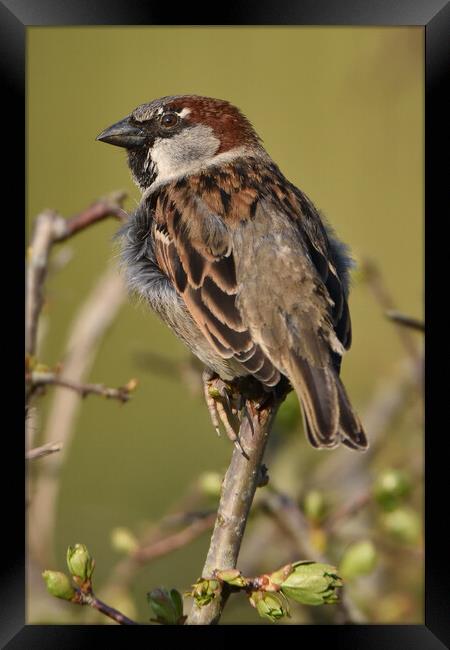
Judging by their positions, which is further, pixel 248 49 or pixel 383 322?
pixel 383 322

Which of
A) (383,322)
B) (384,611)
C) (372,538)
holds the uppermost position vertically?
(383,322)

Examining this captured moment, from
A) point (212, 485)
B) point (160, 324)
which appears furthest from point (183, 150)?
point (212, 485)

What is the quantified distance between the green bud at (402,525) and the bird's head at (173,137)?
128 centimetres

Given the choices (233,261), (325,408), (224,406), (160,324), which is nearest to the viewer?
(325,408)

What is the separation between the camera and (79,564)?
1931 millimetres

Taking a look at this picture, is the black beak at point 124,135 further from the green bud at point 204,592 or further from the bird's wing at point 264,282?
the green bud at point 204,592

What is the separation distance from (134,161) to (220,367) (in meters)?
0.98

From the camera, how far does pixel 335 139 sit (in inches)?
123

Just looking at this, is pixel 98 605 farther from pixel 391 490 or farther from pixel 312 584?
pixel 391 490

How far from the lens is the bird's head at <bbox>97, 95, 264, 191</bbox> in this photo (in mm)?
3094

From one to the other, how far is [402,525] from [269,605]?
0.83 m
